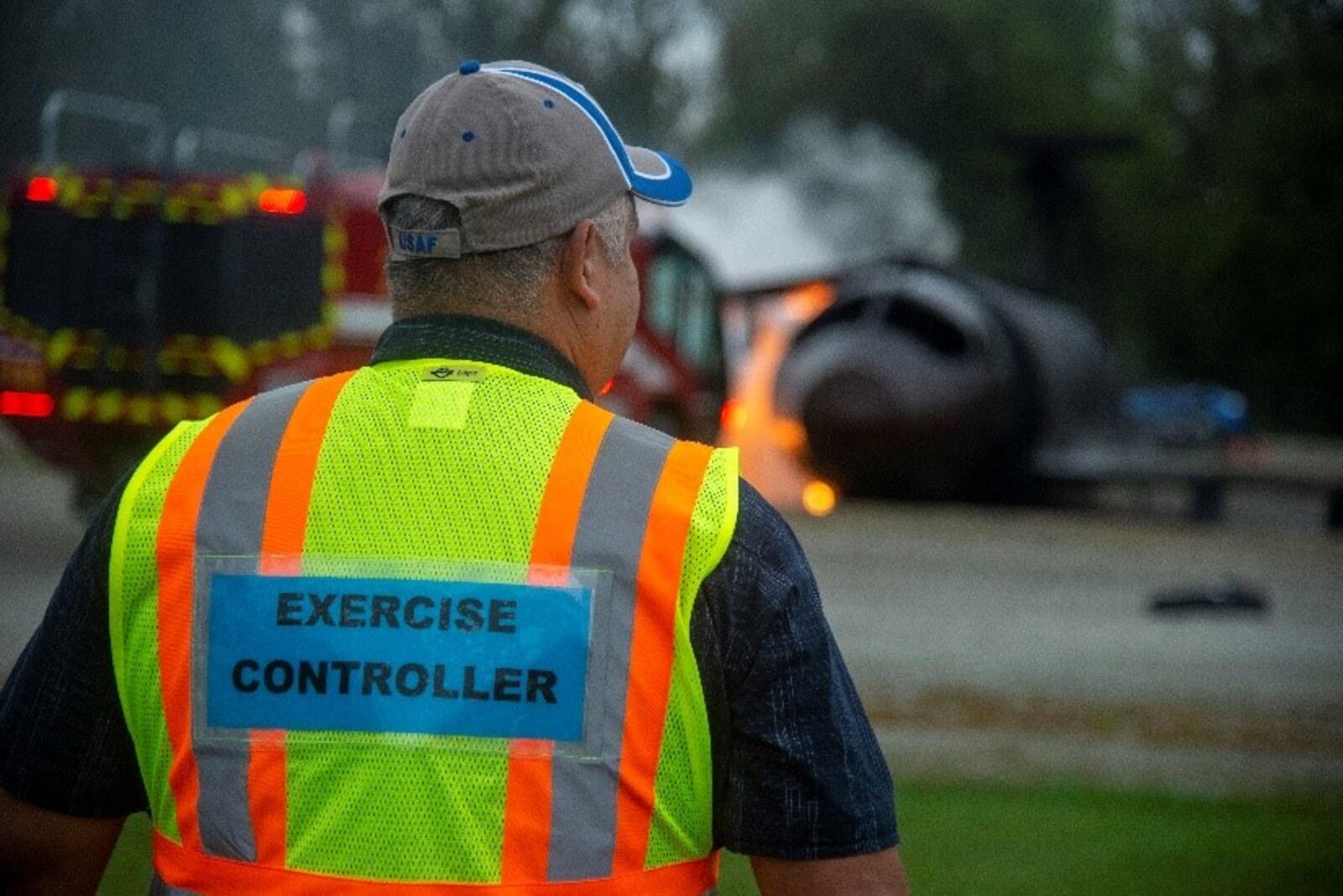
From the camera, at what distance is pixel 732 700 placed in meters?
1.89

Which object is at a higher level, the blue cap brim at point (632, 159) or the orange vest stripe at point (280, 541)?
the blue cap brim at point (632, 159)

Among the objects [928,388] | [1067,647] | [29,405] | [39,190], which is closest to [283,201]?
[39,190]

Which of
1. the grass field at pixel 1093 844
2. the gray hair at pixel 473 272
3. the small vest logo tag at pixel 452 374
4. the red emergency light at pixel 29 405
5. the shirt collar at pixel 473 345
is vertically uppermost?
the red emergency light at pixel 29 405

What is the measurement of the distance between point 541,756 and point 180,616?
0.38m

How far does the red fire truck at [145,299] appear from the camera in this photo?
13312mm

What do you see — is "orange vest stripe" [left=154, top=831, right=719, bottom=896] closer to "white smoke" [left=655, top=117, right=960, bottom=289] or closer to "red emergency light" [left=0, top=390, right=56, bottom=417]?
"red emergency light" [left=0, top=390, right=56, bottom=417]

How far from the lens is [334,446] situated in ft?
→ 6.40

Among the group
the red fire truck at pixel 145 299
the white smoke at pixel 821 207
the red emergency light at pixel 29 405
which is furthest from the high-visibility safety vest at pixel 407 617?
the white smoke at pixel 821 207

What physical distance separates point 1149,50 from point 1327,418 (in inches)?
603

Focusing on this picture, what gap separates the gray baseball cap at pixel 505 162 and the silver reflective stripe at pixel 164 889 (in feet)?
2.15

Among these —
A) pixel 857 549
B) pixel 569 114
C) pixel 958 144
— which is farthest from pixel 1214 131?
pixel 569 114

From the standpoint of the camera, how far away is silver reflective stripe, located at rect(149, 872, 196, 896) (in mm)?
1958

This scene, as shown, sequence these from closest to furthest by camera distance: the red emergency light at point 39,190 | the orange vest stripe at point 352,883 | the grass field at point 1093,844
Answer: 1. the orange vest stripe at point 352,883
2. the grass field at point 1093,844
3. the red emergency light at point 39,190

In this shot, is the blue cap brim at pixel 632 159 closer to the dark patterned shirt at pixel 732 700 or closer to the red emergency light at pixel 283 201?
the dark patterned shirt at pixel 732 700
